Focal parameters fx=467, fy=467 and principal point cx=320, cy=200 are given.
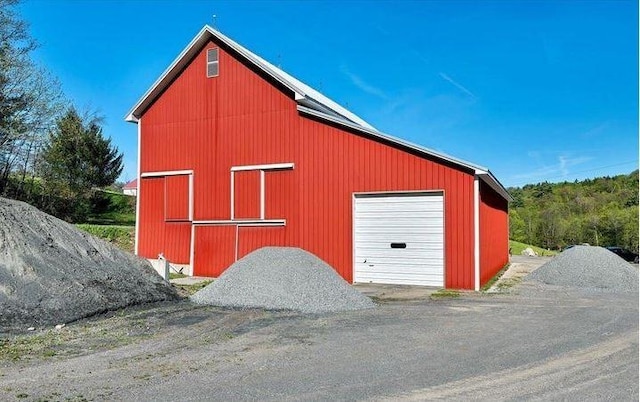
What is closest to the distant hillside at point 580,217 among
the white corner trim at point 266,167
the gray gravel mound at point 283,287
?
the white corner trim at point 266,167

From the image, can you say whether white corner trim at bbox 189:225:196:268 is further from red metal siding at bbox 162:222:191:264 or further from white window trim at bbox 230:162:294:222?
white window trim at bbox 230:162:294:222

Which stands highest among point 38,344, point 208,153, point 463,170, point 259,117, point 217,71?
point 217,71

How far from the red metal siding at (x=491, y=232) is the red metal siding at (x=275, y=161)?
4.38 ft

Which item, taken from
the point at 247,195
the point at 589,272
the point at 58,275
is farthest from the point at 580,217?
the point at 58,275

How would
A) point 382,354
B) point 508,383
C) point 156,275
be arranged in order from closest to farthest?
1. point 508,383
2. point 382,354
3. point 156,275

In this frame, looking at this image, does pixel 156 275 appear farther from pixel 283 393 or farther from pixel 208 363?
pixel 283 393

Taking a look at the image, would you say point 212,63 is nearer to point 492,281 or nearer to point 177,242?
point 177,242

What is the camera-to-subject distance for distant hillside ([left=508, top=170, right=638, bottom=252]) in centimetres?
4722

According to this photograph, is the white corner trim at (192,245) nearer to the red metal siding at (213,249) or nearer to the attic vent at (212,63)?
the red metal siding at (213,249)

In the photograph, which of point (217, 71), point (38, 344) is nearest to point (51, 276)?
point (38, 344)

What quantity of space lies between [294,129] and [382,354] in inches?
359

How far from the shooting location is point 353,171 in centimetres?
1289

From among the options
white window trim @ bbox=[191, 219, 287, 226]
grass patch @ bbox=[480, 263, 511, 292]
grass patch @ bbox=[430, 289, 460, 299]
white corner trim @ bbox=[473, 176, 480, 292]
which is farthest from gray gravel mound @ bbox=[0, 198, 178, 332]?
grass patch @ bbox=[480, 263, 511, 292]

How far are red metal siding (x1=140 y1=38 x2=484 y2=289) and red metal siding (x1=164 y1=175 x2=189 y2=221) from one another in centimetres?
38
